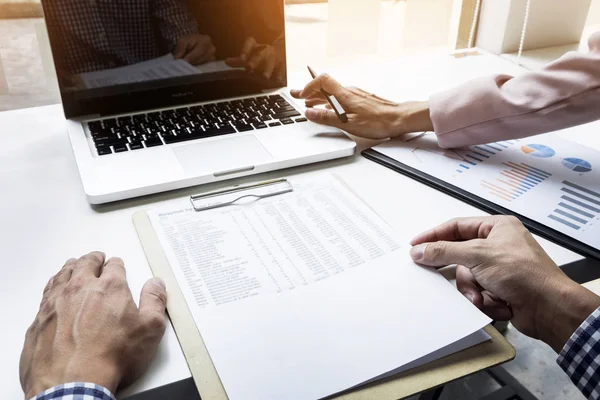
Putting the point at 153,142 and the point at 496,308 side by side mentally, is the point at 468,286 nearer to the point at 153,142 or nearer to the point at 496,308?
the point at 496,308

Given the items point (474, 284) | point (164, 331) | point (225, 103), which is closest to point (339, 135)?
point (225, 103)

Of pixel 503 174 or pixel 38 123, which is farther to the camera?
pixel 38 123

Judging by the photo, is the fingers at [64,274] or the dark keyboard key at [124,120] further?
the dark keyboard key at [124,120]

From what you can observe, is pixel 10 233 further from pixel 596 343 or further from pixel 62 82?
pixel 596 343

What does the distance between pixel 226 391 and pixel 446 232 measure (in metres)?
0.33

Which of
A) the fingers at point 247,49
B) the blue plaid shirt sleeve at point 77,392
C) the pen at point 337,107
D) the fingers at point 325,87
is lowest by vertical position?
the blue plaid shirt sleeve at point 77,392

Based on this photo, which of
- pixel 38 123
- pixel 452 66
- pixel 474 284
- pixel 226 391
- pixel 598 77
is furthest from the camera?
pixel 452 66

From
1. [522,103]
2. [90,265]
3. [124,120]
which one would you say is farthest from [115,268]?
[522,103]

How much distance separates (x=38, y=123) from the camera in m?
0.96

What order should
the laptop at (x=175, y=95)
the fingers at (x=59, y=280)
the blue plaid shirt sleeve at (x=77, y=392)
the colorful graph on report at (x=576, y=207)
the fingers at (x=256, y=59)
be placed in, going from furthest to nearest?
1. the fingers at (x=256, y=59)
2. the laptop at (x=175, y=95)
3. the colorful graph on report at (x=576, y=207)
4. the fingers at (x=59, y=280)
5. the blue plaid shirt sleeve at (x=77, y=392)

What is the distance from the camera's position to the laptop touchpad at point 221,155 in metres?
0.78

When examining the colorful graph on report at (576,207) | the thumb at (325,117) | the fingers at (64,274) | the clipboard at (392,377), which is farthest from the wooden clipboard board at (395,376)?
the thumb at (325,117)

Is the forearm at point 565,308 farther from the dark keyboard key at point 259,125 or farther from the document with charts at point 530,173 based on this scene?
the dark keyboard key at point 259,125

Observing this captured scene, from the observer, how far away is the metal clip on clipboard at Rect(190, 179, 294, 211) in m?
0.72
